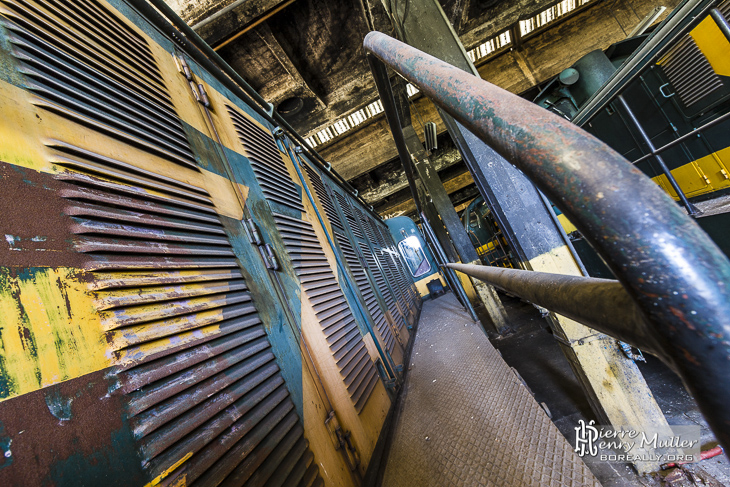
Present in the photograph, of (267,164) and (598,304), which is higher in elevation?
(267,164)

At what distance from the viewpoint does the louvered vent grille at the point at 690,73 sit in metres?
2.86

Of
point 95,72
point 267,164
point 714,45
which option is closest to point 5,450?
point 95,72

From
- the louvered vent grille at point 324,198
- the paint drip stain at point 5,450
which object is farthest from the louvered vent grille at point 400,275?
the paint drip stain at point 5,450

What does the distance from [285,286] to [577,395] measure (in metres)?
2.76

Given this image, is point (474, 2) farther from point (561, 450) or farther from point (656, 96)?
point (561, 450)

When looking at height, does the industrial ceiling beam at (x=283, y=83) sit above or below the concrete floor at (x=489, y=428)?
above

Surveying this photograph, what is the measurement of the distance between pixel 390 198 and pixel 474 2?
7.33 metres

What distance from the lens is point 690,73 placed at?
9.96 ft

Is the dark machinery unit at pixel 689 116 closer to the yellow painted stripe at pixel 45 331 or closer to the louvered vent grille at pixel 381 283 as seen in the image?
the louvered vent grille at pixel 381 283

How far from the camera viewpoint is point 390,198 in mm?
11234

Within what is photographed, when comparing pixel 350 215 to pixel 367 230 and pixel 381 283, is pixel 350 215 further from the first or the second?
pixel 381 283

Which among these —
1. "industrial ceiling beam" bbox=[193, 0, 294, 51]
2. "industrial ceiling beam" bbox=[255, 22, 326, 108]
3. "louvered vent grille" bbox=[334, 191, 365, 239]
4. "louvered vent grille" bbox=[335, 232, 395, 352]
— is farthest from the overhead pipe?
"industrial ceiling beam" bbox=[255, 22, 326, 108]

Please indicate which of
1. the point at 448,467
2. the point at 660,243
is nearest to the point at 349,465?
the point at 448,467

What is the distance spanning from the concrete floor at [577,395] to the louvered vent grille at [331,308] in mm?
1400
